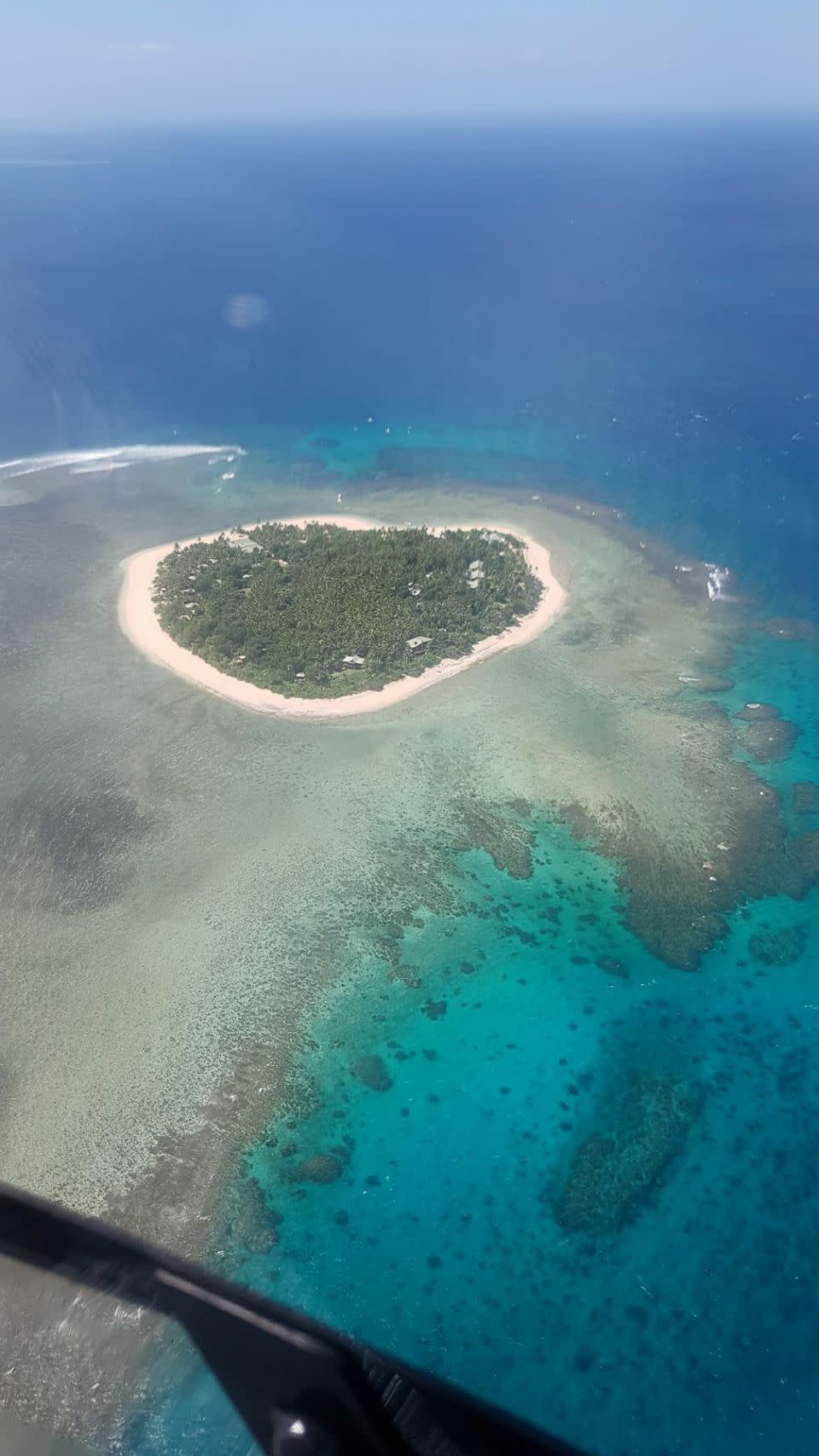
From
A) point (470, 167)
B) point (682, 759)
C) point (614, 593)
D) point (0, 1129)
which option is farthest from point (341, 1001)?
point (470, 167)

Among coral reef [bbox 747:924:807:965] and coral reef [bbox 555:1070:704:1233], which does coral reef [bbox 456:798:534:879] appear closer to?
coral reef [bbox 747:924:807:965]

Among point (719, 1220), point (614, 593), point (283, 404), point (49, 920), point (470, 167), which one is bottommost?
point (719, 1220)

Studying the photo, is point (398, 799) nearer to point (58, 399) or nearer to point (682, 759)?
point (682, 759)

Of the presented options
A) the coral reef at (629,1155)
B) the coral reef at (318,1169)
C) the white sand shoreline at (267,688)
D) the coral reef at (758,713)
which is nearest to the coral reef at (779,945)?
the coral reef at (629,1155)

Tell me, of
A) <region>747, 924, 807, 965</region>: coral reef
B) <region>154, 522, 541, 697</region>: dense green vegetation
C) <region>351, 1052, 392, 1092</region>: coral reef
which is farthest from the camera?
<region>154, 522, 541, 697</region>: dense green vegetation

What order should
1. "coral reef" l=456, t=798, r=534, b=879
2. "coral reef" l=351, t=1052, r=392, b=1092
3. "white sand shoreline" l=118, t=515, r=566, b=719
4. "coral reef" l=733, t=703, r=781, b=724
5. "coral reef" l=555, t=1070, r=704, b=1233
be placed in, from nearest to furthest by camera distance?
Result: "coral reef" l=555, t=1070, r=704, b=1233 < "coral reef" l=351, t=1052, r=392, b=1092 < "coral reef" l=456, t=798, r=534, b=879 < "coral reef" l=733, t=703, r=781, b=724 < "white sand shoreline" l=118, t=515, r=566, b=719

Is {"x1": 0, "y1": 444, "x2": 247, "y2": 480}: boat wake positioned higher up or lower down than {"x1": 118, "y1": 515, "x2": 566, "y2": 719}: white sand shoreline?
higher up

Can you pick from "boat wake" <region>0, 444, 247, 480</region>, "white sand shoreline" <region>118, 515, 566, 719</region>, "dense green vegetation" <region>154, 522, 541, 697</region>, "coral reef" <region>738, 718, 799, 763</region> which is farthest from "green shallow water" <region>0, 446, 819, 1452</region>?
"boat wake" <region>0, 444, 247, 480</region>
